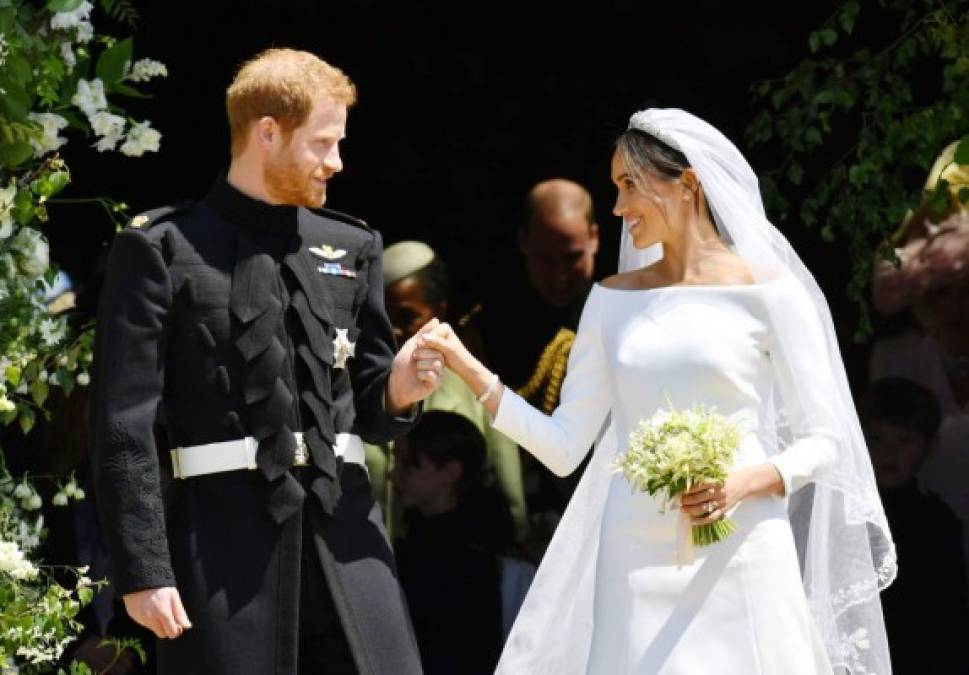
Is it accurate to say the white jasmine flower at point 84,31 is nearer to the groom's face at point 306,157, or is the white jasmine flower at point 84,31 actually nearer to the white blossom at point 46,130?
the white blossom at point 46,130

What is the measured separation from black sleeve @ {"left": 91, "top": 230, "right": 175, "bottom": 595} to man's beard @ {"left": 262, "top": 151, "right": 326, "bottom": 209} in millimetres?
341

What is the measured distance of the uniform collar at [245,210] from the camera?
4.48m

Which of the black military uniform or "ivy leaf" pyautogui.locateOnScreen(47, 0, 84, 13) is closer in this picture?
the black military uniform

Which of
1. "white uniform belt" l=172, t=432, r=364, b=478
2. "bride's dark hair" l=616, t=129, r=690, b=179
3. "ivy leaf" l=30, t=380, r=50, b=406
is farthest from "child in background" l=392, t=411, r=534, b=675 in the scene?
"white uniform belt" l=172, t=432, r=364, b=478

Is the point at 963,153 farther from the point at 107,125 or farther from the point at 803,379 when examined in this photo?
the point at 107,125

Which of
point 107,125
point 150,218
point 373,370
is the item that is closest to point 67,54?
point 107,125

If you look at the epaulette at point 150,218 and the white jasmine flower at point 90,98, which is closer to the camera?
the epaulette at point 150,218

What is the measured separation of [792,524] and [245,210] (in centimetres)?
150

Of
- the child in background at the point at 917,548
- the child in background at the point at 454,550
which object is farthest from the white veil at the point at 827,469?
the child in background at the point at 454,550

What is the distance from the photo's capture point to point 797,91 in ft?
23.3

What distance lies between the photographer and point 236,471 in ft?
14.2

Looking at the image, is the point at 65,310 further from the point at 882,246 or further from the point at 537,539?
the point at 882,246

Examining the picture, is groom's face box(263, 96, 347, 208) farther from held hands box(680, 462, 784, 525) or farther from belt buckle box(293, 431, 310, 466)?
held hands box(680, 462, 784, 525)

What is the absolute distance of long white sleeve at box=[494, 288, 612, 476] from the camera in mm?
4805
